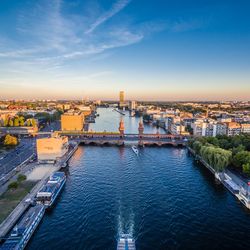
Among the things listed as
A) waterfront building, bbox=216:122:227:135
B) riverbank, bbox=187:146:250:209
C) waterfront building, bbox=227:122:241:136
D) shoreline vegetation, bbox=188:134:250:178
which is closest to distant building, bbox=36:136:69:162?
shoreline vegetation, bbox=188:134:250:178

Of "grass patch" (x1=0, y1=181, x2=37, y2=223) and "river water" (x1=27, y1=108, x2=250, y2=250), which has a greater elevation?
"grass patch" (x1=0, y1=181, x2=37, y2=223)

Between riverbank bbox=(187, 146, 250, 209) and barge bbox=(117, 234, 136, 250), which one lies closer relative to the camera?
barge bbox=(117, 234, 136, 250)

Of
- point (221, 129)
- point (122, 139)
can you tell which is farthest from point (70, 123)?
point (221, 129)

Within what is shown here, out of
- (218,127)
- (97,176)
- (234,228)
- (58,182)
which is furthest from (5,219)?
(218,127)

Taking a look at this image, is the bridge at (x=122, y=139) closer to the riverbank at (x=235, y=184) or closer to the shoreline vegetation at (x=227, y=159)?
the shoreline vegetation at (x=227, y=159)

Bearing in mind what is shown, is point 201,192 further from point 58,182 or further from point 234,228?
point 58,182

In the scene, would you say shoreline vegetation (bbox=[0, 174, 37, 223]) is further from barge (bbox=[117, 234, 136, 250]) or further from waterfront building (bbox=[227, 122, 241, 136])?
waterfront building (bbox=[227, 122, 241, 136])
